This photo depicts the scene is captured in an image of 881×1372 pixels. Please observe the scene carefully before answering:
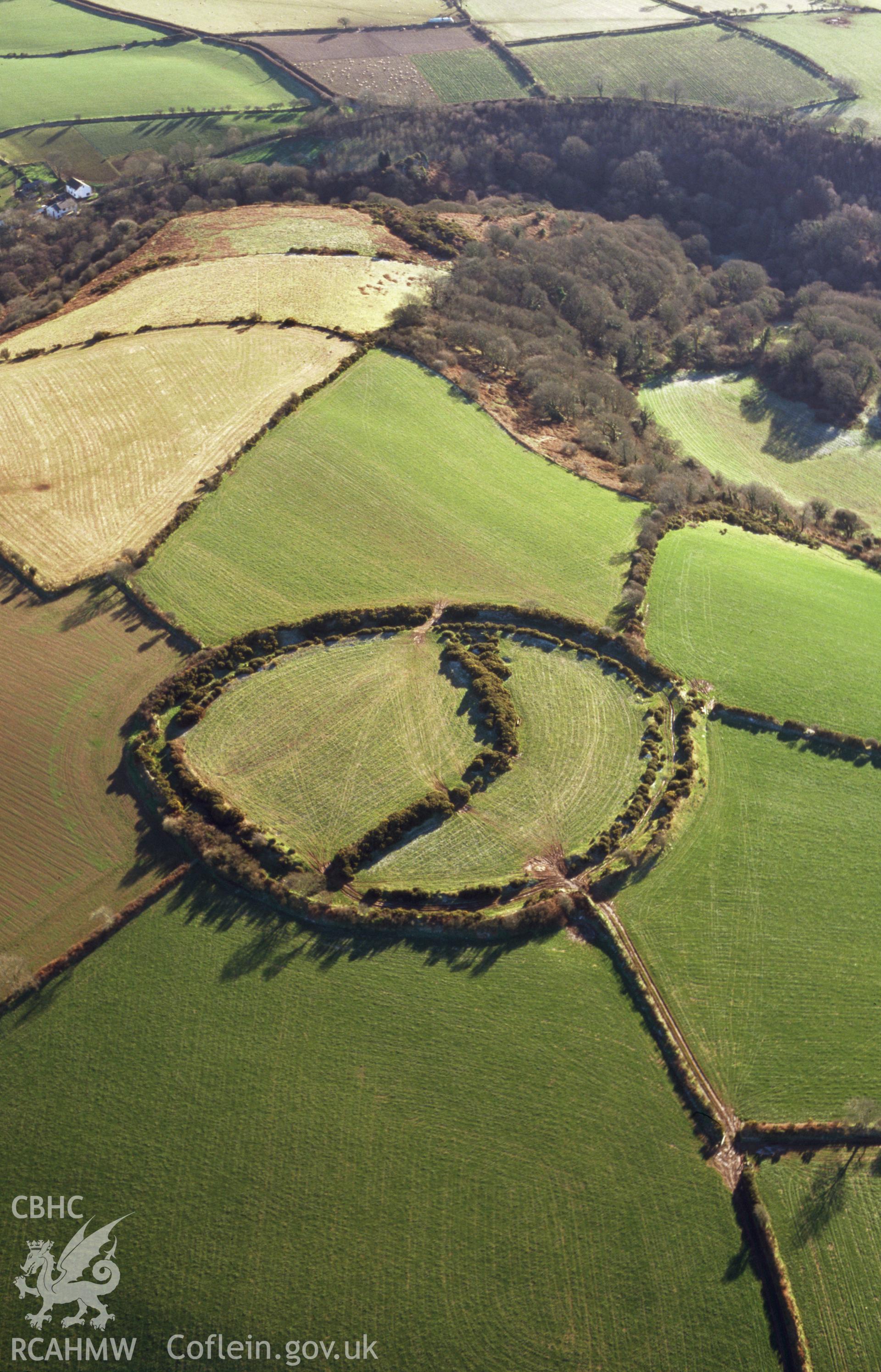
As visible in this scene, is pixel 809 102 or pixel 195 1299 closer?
pixel 195 1299

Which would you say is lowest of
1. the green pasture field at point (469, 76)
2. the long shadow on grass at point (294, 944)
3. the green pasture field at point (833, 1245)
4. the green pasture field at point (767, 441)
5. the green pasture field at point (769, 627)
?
the green pasture field at point (833, 1245)

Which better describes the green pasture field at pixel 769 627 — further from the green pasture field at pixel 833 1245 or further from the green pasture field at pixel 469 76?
the green pasture field at pixel 469 76

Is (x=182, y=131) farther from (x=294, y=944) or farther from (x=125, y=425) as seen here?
(x=294, y=944)

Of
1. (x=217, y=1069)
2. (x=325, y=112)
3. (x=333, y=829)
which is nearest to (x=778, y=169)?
(x=325, y=112)

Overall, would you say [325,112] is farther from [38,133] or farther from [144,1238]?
[144,1238]

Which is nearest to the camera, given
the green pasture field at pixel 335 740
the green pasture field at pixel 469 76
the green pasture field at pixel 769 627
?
the green pasture field at pixel 335 740

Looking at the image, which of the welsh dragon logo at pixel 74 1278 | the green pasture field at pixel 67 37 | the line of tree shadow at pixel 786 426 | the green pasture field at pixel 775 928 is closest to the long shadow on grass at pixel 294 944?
the green pasture field at pixel 775 928
